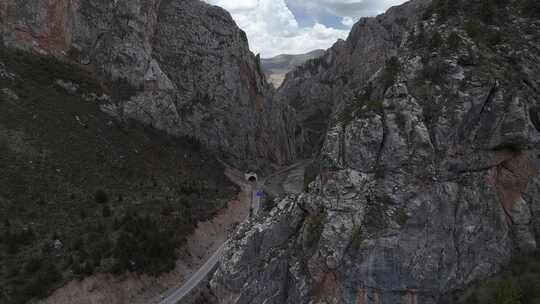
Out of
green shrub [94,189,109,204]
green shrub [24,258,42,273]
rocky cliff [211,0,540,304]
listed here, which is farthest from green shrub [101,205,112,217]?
rocky cliff [211,0,540,304]

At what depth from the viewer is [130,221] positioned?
35.2 m

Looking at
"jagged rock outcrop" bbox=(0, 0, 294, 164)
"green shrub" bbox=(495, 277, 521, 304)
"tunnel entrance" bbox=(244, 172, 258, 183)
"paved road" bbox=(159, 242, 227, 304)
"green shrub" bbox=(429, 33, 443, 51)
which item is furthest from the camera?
"tunnel entrance" bbox=(244, 172, 258, 183)

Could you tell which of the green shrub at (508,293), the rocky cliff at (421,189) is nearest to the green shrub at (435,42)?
the rocky cliff at (421,189)

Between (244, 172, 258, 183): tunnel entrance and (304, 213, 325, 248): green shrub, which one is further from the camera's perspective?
(244, 172, 258, 183): tunnel entrance

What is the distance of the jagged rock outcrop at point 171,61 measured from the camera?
187ft

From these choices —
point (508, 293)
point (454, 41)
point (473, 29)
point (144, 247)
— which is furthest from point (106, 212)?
point (473, 29)

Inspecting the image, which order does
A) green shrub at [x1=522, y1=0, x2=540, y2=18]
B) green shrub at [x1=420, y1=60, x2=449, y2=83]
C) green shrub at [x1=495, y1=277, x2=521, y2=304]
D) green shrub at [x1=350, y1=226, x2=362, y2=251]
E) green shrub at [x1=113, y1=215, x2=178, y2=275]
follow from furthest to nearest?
green shrub at [x1=113, y1=215, x2=178, y2=275], green shrub at [x1=522, y1=0, x2=540, y2=18], green shrub at [x1=420, y1=60, x2=449, y2=83], green shrub at [x1=350, y1=226, x2=362, y2=251], green shrub at [x1=495, y1=277, x2=521, y2=304]

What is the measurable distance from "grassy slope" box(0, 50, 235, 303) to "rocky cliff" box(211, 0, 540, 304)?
1677cm

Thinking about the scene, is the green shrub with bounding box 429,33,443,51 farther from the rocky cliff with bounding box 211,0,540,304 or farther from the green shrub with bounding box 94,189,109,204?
the green shrub with bounding box 94,189,109,204

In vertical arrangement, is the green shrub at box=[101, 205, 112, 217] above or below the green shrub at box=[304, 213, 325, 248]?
below

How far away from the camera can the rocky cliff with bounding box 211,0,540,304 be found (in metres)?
16.4

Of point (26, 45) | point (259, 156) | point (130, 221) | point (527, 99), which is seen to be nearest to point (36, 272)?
point (130, 221)

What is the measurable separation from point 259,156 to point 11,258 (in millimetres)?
56495

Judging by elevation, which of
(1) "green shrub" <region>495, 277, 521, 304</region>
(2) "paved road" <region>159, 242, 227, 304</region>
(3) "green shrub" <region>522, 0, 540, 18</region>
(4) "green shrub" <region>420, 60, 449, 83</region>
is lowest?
(2) "paved road" <region>159, 242, 227, 304</region>
